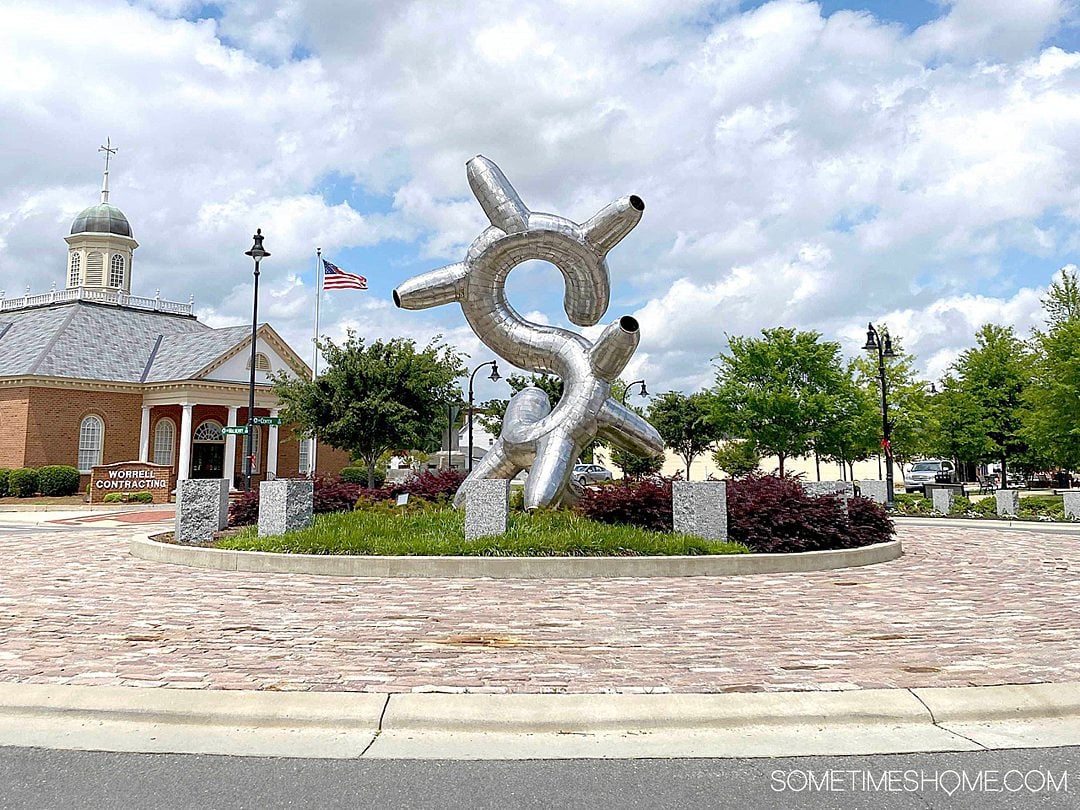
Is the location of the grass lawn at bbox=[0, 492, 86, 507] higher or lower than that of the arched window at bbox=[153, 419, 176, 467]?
lower

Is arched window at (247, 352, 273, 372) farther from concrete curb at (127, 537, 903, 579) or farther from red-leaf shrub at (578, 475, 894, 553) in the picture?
concrete curb at (127, 537, 903, 579)

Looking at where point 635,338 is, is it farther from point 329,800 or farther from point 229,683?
point 329,800

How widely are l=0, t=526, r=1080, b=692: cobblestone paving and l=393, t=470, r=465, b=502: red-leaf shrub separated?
789 cm

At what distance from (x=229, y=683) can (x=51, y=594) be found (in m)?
5.31

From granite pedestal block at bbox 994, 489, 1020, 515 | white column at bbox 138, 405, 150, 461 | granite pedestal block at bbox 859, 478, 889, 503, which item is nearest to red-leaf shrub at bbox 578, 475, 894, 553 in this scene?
granite pedestal block at bbox 859, 478, 889, 503

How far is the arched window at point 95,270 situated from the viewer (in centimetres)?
5216

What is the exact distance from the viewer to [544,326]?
1585cm

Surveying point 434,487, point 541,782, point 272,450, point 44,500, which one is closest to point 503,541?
point 541,782

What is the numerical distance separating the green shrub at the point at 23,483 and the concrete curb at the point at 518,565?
98.0 ft

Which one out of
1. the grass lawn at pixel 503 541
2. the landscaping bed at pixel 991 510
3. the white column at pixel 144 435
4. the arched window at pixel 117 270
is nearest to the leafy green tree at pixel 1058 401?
the landscaping bed at pixel 991 510

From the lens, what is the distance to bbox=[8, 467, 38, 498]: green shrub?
36.0 m

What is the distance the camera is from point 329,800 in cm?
374

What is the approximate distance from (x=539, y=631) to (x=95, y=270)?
54.4 meters

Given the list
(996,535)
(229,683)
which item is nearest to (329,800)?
(229,683)
